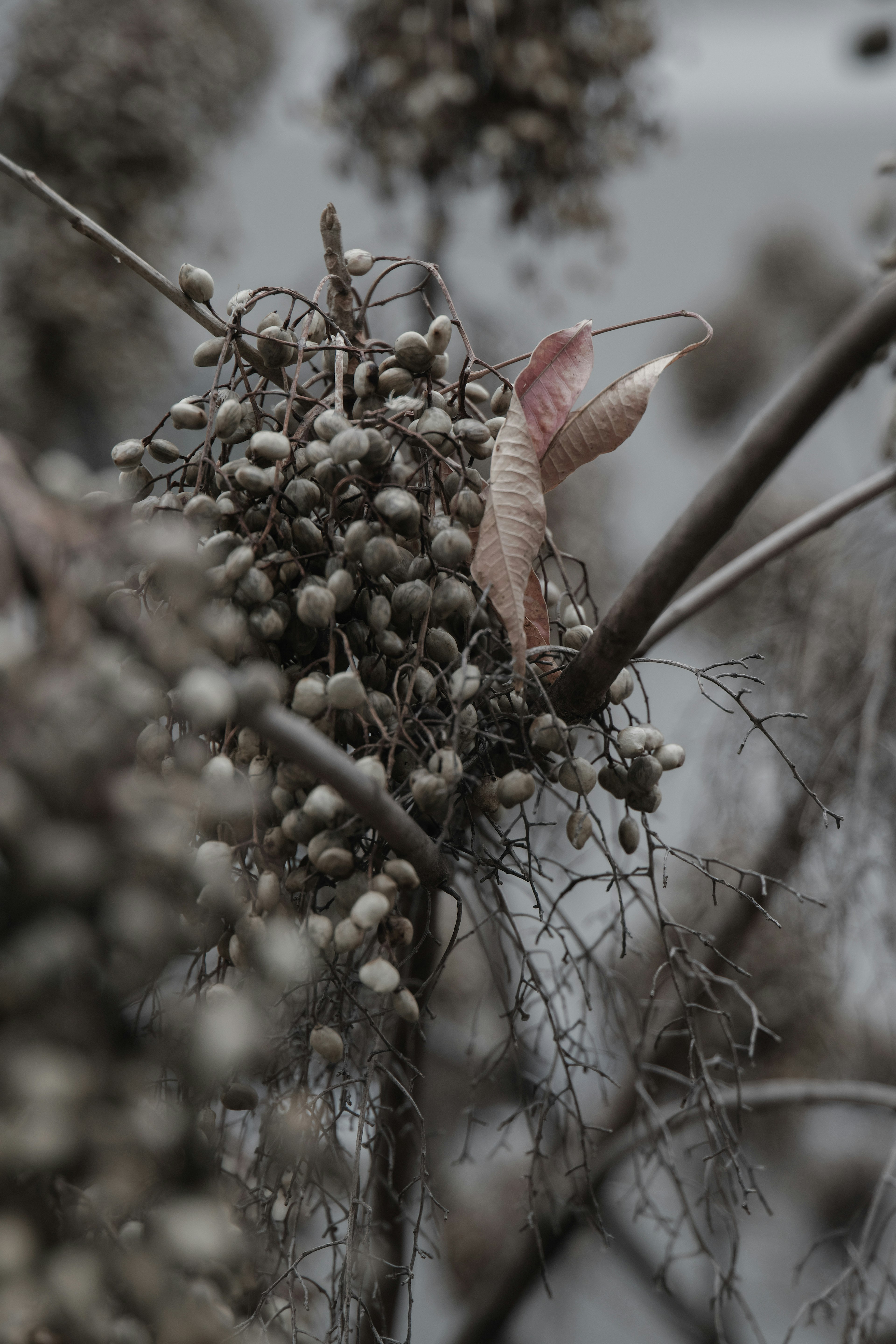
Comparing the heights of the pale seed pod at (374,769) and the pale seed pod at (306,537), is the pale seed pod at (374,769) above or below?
below

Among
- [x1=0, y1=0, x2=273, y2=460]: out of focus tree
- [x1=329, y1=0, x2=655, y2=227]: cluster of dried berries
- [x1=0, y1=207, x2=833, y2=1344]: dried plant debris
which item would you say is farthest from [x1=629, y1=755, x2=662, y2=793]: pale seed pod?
[x1=0, y1=0, x2=273, y2=460]: out of focus tree

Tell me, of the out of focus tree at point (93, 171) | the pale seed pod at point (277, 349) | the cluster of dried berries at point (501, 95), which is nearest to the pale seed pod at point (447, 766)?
the pale seed pod at point (277, 349)

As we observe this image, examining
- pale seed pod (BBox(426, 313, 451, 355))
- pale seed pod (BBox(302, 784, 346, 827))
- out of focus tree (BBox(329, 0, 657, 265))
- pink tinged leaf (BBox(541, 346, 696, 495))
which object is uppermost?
out of focus tree (BBox(329, 0, 657, 265))

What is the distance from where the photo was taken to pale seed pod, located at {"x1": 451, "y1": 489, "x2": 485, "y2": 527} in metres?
0.42

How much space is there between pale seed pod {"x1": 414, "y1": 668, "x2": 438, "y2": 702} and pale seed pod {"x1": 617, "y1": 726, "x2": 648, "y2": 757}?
3.3 inches

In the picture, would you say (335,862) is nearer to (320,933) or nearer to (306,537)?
(320,933)

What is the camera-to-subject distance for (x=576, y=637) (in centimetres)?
45

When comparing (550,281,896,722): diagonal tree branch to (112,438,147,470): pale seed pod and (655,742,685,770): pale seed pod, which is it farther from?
(112,438,147,470): pale seed pod

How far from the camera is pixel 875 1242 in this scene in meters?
0.66

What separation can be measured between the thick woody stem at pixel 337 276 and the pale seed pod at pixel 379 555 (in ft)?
0.48

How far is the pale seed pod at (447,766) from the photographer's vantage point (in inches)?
14.1

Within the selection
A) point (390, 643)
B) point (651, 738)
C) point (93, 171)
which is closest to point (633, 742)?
point (651, 738)

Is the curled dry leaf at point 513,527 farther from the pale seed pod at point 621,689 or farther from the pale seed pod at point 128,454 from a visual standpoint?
the pale seed pod at point 128,454

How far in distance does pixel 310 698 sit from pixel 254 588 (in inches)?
1.9
